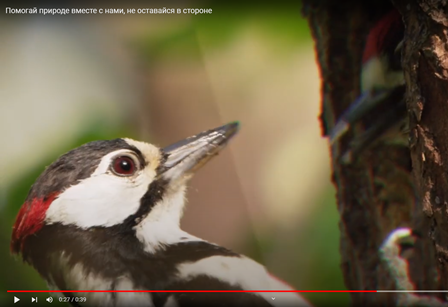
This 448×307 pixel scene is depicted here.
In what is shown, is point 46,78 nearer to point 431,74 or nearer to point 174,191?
point 174,191

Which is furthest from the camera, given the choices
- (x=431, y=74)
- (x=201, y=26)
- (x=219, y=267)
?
(x=201, y=26)

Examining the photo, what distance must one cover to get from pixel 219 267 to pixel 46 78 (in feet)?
2.26

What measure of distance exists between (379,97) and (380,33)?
0.57 feet

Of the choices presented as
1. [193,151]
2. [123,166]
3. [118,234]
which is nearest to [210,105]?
[193,151]

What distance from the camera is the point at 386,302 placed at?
1.35 meters

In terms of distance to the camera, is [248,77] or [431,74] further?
[248,77]

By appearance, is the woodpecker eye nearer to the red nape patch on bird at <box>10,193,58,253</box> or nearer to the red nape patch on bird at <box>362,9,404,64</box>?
the red nape patch on bird at <box>10,193,58,253</box>

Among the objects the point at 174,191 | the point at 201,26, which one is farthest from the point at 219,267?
the point at 201,26

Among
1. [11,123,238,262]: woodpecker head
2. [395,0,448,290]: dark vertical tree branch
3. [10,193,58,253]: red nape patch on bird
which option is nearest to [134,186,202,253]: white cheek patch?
[11,123,238,262]: woodpecker head

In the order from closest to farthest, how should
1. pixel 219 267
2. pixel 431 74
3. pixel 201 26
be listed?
1. pixel 431 74
2. pixel 219 267
3. pixel 201 26

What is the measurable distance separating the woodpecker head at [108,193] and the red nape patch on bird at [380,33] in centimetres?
59

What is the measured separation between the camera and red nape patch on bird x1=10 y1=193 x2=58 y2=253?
1.17m

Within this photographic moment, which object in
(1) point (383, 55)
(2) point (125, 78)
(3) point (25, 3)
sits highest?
(3) point (25, 3)

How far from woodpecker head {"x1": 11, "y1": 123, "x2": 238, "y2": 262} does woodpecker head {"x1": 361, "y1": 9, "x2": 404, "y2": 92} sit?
56 cm
